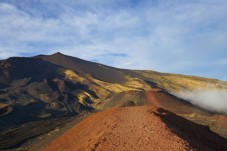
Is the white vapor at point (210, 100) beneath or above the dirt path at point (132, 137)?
above

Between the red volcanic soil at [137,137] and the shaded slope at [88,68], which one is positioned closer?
the red volcanic soil at [137,137]

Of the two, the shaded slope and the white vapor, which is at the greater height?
the shaded slope

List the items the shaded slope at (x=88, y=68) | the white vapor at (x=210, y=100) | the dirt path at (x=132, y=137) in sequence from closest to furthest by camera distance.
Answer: the dirt path at (x=132, y=137) < the white vapor at (x=210, y=100) < the shaded slope at (x=88, y=68)

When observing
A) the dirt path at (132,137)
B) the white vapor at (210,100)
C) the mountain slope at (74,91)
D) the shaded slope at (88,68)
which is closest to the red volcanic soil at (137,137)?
the dirt path at (132,137)

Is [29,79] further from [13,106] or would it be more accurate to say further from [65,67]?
[13,106]

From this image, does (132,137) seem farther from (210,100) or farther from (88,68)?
(88,68)

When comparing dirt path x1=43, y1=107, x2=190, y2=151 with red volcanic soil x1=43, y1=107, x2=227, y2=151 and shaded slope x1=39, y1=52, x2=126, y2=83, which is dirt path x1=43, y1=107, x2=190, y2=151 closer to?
red volcanic soil x1=43, y1=107, x2=227, y2=151

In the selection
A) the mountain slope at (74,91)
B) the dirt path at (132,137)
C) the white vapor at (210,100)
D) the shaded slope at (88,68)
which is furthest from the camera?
the shaded slope at (88,68)

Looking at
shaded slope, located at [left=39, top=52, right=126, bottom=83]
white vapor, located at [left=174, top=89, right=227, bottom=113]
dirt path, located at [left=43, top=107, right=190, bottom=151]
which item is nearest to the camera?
dirt path, located at [left=43, top=107, right=190, bottom=151]

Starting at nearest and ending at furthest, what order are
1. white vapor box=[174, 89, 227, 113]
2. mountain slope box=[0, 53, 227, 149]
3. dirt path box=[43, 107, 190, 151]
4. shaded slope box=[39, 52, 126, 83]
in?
dirt path box=[43, 107, 190, 151] < mountain slope box=[0, 53, 227, 149] < white vapor box=[174, 89, 227, 113] < shaded slope box=[39, 52, 126, 83]

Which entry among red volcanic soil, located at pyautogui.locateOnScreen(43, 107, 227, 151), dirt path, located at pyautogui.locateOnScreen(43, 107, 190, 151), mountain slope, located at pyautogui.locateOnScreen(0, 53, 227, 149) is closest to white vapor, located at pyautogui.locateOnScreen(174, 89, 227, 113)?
mountain slope, located at pyautogui.locateOnScreen(0, 53, 227, 149)

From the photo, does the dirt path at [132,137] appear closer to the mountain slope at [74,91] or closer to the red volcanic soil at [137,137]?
the red volcanic soil at [137,137]

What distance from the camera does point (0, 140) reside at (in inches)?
1564

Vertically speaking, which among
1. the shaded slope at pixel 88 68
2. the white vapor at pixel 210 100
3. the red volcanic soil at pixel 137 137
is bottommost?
the red volcanic soil at pixel 137 137
